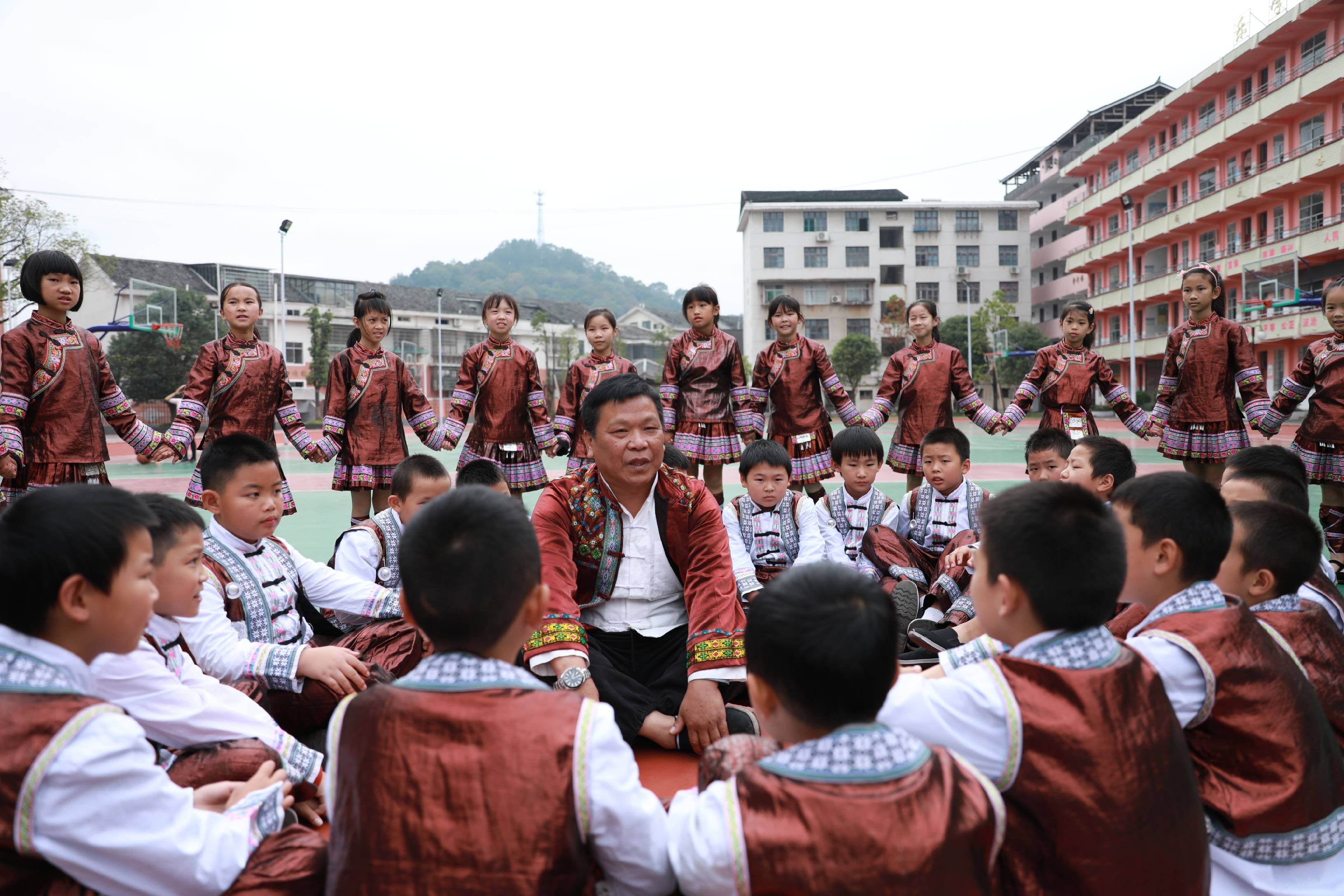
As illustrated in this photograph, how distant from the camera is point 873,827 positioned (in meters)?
1.21

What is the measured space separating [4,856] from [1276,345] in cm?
2818

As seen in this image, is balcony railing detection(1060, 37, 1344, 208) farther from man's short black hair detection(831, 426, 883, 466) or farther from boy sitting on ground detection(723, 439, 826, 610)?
boy sitting on ground detection(723, 439, 826, 610)

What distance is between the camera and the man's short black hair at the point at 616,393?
2670 millimetres

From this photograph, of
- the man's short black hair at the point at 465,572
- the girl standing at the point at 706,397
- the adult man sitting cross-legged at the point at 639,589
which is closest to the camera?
the man's short black hair at the point at 465,572

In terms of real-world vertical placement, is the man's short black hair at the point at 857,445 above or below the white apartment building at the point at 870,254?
below

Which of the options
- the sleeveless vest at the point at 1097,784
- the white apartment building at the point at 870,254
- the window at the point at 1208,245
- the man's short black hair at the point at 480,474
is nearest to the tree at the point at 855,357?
the white apartment building at the point at 870,254

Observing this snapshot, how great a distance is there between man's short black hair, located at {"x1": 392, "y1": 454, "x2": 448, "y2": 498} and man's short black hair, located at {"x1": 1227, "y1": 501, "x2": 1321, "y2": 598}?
2.62 metres

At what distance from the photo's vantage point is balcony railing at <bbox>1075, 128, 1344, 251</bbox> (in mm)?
21156

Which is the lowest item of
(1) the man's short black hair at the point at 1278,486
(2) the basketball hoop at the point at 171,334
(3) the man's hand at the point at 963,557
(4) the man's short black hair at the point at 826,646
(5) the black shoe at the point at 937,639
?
(5) the black shoe at the point at 937,639

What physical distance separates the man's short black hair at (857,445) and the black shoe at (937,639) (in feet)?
4.14

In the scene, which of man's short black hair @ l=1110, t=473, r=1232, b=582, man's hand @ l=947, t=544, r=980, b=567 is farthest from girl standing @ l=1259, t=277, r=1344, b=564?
man's short black hair @ l=1110, t=473, r=1232, b=582

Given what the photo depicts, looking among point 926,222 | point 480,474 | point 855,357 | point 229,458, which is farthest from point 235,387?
point 926,222

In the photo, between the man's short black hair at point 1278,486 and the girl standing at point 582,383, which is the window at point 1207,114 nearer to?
the girl standing at point 582,383

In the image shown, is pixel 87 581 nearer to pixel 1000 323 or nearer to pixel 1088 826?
pixel 1088 826
